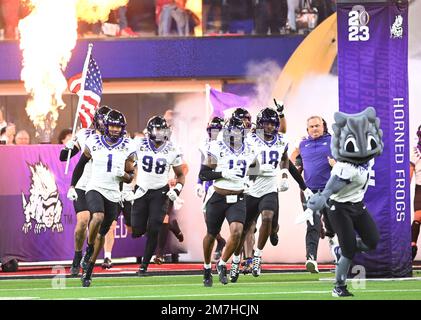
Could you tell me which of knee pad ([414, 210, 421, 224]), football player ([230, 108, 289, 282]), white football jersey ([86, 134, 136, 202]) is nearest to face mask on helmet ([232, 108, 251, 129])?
football player ([230, 108, 289, 282])

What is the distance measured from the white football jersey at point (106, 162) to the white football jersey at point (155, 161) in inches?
64.5

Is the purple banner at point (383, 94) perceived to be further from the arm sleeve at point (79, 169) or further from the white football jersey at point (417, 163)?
the white football jersey at point (417, 163)

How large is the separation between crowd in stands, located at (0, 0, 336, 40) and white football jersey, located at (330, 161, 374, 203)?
10.1 metres

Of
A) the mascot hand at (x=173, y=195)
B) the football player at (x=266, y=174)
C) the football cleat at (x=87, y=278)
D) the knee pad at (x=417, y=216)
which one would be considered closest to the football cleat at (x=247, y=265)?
the football player at (x=266, y=174)

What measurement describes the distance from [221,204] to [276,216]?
1.86 metres

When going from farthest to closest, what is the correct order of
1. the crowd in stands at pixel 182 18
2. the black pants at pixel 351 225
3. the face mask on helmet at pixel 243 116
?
the crowd in stands at pixel 182 18
the face mask on helmet at pixel 243 116
the black pants at pixel 351 225

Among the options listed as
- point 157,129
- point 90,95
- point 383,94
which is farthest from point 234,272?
point 90,95

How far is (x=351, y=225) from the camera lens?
47.5 ft

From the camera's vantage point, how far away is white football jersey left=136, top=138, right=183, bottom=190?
18.9 metres

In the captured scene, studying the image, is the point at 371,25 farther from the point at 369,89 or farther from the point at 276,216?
the point at 276,216

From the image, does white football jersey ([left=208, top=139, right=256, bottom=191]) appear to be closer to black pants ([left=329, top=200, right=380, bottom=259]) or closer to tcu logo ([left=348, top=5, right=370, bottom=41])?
tcu logo ([left=348, top=5, right=370, bottom=41])

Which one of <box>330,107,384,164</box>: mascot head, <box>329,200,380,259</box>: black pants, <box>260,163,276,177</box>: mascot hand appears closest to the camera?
<box>329,200,380,259</box>: black pants

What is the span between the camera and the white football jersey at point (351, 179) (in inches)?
570

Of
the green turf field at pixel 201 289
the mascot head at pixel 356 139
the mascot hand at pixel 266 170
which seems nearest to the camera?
the mascot head at pixel 356 139
